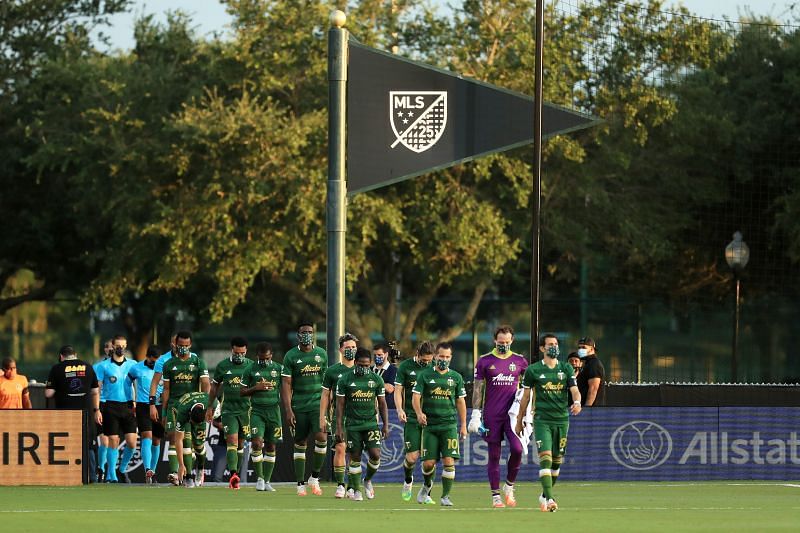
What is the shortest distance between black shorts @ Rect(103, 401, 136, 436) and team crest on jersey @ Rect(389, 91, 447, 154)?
5225 millimetres

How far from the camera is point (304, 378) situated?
19422 mm

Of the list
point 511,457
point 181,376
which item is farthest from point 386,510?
point 181,376

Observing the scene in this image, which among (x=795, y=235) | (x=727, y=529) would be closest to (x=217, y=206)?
(x=795, y=235)

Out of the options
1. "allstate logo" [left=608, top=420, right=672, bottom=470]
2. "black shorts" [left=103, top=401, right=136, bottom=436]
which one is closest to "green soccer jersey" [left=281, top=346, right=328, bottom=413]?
"black shorts" [left=103, top=401, right=136, bottom=436]

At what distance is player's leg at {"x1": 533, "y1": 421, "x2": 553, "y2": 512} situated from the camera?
54.2 ft

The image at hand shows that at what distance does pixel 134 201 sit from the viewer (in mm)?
40469

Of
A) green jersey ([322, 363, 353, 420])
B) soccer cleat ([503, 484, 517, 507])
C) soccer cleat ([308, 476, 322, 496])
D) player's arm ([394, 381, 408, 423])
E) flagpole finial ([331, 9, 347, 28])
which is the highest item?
flagpole finial ([331, 9, 347, 28])

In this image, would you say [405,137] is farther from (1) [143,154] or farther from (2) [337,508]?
(1) [143,154]

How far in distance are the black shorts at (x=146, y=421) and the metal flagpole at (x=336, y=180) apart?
264 cm

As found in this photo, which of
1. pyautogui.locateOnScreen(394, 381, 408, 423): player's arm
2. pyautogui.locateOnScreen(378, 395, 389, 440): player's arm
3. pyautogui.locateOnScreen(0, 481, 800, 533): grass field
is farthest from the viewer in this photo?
pyautogui.locateOnScreen(378, 395, 389, 440): player's arm

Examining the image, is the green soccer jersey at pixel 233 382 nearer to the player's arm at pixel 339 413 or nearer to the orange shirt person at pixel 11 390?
the player's arm at pixel 339 413

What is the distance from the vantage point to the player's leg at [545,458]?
16.5 meters

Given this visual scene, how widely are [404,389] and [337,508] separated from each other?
6.44 feet

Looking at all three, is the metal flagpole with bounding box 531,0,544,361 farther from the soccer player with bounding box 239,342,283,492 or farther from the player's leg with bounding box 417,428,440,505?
the player's leg with bounding box 417,428,440,505
